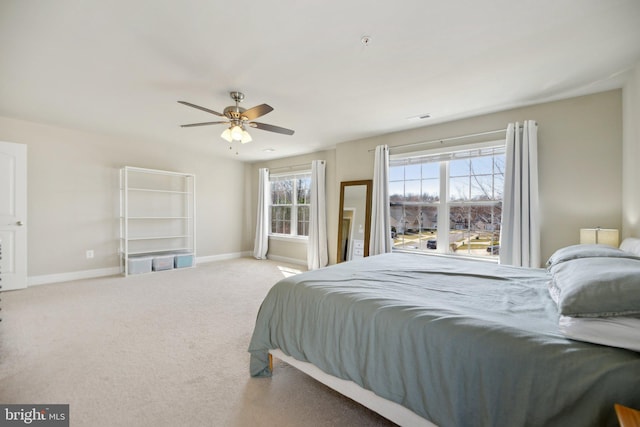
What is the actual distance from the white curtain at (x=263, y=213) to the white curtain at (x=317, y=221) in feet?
4.87

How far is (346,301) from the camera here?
155 cm

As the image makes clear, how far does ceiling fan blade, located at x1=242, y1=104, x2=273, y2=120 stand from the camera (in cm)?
251

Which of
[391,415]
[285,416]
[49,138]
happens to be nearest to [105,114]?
[49,138]

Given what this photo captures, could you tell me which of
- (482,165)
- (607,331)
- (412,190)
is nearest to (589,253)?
(607,331)

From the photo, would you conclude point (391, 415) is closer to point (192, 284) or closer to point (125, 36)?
point (125, 36)

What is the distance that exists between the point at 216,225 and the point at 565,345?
634 centimetres

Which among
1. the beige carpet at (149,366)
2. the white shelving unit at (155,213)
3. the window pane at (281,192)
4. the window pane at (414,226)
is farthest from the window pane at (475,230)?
the white shelving unit at (155,213)

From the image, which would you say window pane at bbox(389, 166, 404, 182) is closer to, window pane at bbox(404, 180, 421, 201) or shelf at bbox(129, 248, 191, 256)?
window pane at bbox(404, 180, 421, 201)

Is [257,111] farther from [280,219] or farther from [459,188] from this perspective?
[280,219]

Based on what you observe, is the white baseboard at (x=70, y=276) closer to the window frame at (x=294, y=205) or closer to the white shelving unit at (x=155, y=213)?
the white shelving unit at (x=155, y=213)

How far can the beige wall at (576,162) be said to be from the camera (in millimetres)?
2756

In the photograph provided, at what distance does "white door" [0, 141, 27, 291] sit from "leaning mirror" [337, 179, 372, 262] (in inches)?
188

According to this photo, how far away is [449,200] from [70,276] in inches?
243

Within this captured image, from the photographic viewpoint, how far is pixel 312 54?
86.0 inches
